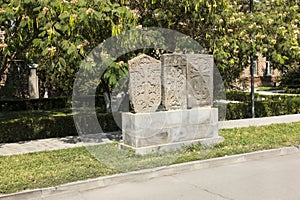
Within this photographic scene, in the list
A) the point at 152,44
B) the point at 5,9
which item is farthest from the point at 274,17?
the point at 5,9

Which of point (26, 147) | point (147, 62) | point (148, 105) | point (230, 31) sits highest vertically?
point (230, 31)

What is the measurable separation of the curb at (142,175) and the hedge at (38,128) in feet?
17.3

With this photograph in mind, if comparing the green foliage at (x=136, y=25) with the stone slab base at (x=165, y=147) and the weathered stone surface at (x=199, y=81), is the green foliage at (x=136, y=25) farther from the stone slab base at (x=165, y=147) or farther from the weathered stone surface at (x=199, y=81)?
the stone slab base at (x=165, y=147)

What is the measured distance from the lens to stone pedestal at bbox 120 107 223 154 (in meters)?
8.54

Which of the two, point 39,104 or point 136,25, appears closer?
point 136,25

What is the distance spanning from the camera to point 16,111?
19.3m

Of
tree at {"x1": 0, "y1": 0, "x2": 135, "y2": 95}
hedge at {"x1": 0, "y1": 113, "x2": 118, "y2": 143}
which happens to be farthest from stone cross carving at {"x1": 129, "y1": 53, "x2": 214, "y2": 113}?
hedge at {"x1": 0, "y1": 113, "x2": 118, "y2": 143}

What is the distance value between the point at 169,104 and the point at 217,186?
9.86 feet

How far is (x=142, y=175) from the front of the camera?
275 inches

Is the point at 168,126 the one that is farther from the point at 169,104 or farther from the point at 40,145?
the point at 40,145

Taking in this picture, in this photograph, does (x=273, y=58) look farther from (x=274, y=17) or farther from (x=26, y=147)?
(x=26, y=147)

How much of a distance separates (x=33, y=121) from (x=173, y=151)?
15.8ft

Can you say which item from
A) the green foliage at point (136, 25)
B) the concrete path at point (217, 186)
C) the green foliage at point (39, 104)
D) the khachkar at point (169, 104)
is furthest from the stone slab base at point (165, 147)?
the green foliage at point (39, 104)

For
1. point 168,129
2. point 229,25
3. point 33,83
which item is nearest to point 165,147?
point 168,129
